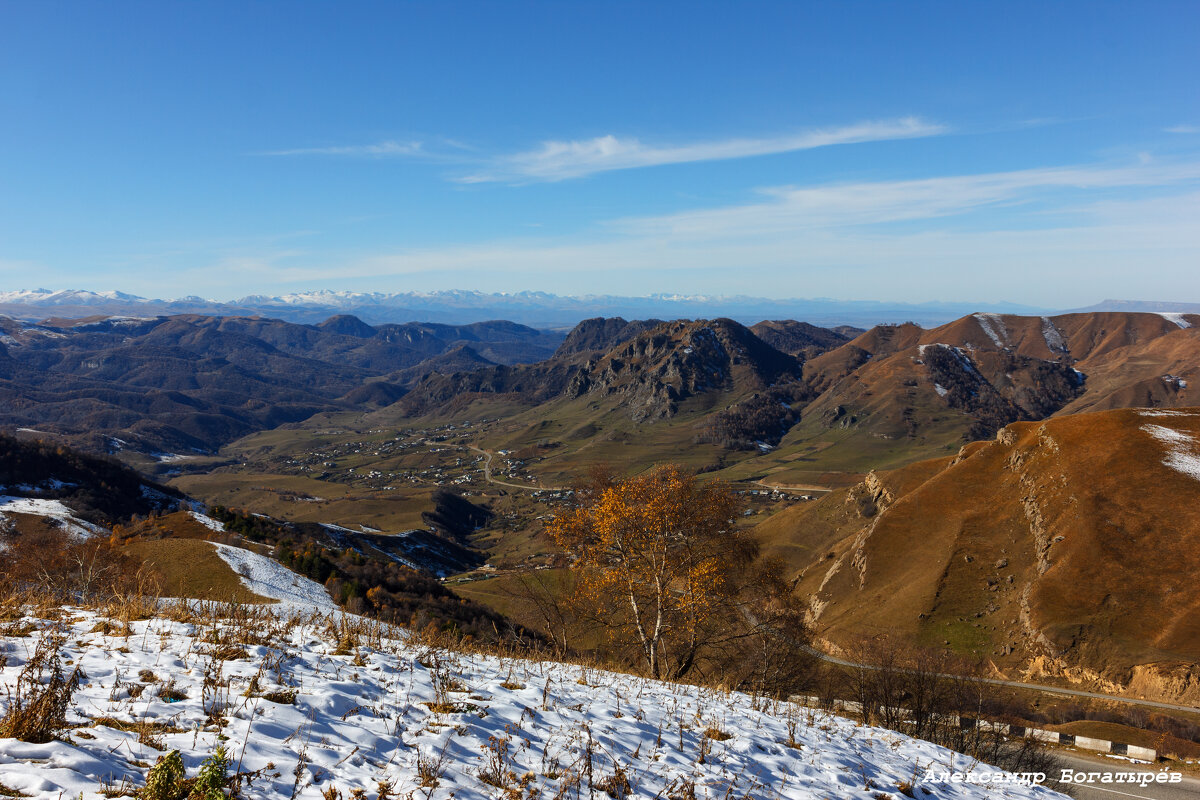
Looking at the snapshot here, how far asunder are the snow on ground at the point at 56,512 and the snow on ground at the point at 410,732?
65.4m

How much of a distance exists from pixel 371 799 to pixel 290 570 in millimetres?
53506

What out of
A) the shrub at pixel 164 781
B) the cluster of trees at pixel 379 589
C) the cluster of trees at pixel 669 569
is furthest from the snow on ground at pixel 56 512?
the shrub at pixel 164 781

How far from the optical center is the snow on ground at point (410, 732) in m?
7.96

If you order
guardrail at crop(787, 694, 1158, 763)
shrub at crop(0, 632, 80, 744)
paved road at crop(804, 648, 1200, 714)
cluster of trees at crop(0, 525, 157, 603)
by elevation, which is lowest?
paved road at crop(804, 648, 1200, 714)

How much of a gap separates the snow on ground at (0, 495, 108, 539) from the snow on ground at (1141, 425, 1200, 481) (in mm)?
119505

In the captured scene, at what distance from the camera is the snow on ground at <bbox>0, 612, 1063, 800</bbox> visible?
313 inches

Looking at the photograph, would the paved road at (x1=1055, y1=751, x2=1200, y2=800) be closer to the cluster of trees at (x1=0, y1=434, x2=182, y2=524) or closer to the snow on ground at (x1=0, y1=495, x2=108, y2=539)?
the snow on ground at (x1=0, y1=495, x2=108, y2=539)

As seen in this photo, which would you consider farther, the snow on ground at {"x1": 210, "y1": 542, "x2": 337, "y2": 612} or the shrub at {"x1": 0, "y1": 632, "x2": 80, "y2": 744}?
the snow on ground at {"x1": 210, "y1": 542, "x2": 337, "y2": 612}

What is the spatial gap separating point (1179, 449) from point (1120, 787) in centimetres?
6703

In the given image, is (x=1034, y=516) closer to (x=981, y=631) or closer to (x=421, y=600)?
(x=981, y=631)

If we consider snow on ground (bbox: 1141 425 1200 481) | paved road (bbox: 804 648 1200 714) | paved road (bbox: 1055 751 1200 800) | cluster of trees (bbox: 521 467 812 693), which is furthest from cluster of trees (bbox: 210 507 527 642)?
snow on ground (bbox: 1141 425 1200 481)

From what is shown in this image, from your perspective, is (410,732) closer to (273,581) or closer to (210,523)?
(273,581)

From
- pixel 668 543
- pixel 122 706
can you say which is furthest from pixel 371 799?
pixel 668 543

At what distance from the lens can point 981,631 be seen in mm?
63250
